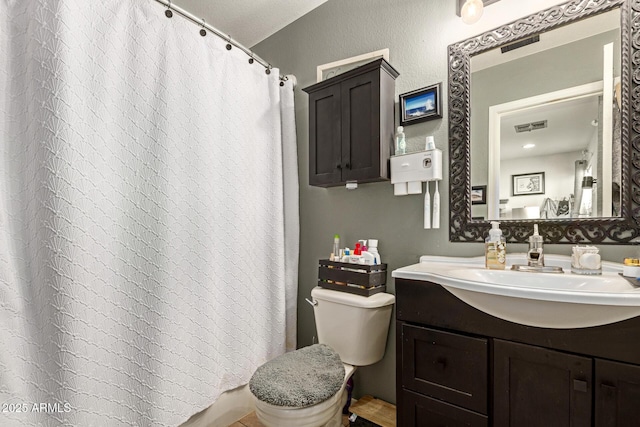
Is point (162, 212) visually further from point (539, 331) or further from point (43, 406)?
point (539, 331)

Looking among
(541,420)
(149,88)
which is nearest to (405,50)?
(149,88)

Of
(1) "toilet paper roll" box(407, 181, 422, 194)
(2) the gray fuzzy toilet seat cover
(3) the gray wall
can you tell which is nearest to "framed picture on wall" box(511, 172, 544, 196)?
(3) the gray wall

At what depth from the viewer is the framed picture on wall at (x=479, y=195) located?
1.35m

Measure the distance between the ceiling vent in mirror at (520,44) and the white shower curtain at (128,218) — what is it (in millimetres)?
1224

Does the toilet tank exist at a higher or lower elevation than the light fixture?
lower

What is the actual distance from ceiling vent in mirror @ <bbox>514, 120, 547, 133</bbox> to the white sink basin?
513 mm

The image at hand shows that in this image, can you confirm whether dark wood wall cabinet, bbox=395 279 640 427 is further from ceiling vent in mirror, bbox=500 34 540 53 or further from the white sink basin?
ceiling vent in mirror, bbox=500 34 540 53

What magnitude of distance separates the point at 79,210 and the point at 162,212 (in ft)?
0.96

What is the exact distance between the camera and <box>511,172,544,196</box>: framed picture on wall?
1231 mm

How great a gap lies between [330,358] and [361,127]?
3.62 ft

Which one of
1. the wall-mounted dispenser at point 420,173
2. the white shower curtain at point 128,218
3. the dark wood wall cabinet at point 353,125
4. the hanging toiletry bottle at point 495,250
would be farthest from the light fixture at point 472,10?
the white shower curtain at point 128,218

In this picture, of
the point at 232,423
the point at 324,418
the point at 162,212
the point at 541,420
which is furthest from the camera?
the point at 232,423

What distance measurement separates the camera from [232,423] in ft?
5.26

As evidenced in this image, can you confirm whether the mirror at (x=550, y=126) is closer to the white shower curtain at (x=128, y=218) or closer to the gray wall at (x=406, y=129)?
the gray wall at (x=406, y=129)
